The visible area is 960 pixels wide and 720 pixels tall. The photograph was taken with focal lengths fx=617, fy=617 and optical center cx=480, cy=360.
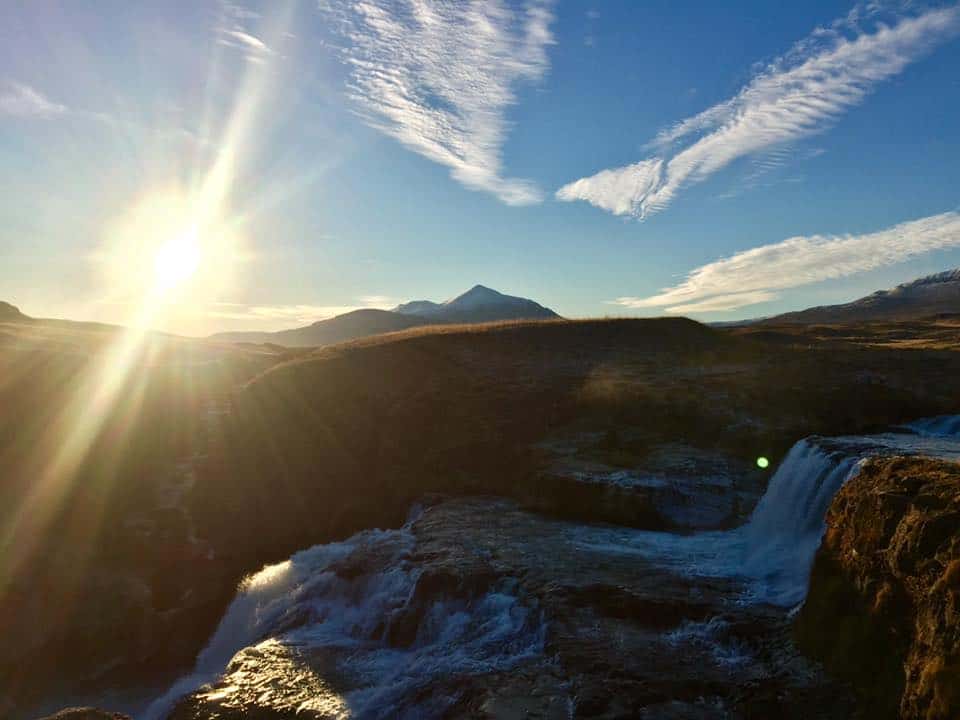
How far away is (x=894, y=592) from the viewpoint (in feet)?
42.3

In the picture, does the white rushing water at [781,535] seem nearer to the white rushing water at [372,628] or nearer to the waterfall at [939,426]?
the waterfall at [939,426]

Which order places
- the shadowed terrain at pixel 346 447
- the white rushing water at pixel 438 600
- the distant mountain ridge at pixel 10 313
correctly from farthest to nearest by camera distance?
the distant mountain ridge at pixel 10 313
the shadowed terrain at pixel 346 447
the white rushing water at pixel 438 600

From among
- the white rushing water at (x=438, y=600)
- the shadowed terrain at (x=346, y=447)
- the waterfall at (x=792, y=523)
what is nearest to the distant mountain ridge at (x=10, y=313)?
the shadowed terrain at (x=346, y=447)

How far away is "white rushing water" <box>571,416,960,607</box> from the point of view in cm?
1848

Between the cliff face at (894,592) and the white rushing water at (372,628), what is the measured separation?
23.1ft

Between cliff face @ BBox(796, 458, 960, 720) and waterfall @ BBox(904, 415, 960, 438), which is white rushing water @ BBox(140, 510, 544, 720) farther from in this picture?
waterfall @ BBox(904, 415, 960, 438)

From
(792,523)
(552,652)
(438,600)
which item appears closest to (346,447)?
(438,600)

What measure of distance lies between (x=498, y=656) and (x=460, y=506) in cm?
1210

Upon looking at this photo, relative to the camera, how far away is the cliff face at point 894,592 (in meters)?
10.7

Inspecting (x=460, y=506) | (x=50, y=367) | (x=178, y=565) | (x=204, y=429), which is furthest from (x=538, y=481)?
(x=50, y=367)

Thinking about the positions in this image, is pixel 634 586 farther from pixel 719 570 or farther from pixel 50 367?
pixel 50 367

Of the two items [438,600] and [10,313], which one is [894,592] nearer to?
[438,600]

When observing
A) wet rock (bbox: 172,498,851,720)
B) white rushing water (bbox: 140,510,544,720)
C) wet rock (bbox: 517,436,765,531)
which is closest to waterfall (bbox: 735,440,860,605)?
wet rock (bbox: 172,498,851,720)

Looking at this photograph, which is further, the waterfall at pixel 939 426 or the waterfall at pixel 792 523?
the waterfall at pixel 939 426
